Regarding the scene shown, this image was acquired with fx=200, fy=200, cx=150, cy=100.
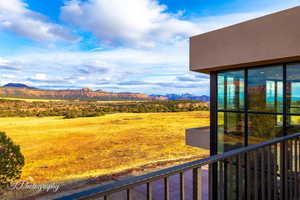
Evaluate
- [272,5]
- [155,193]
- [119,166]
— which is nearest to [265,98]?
[272,5]

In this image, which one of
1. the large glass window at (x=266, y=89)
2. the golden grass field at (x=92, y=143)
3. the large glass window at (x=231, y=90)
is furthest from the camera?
the golden grass field at (x=92, y=143)

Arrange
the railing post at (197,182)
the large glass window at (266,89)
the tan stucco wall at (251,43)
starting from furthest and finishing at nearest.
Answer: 1. the large glass window at (266,89)
2. the tan stucco wall at (251,43)
3. the railing post at (197,182)

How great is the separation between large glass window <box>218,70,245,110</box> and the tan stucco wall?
2.09ft

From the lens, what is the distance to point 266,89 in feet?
15.6

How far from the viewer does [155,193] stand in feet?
27.3

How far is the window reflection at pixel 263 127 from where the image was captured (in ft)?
15.0

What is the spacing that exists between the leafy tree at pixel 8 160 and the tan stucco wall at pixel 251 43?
34.6 feet

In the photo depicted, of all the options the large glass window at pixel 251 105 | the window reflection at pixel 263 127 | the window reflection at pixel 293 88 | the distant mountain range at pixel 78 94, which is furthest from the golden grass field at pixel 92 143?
the distant mountain range at pixel 78 94

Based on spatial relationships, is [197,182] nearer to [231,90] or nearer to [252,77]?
[252,77]

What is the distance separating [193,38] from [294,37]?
7.73 feet

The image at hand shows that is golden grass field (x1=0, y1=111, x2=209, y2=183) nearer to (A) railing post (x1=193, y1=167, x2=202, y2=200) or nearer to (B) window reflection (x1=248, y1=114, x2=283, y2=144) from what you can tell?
(B) window reflection (x1=248, y1=114, x2=283, y2=144)

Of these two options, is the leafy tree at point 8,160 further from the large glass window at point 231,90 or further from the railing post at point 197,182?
the railing post at point 197,182

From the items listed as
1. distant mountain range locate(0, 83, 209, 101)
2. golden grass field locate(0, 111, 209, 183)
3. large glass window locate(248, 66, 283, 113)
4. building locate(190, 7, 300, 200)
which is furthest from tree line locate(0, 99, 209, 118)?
large glass window locate(248, 66, 283, 113)

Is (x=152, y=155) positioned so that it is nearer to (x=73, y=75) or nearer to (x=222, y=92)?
(x=222, y=92)
